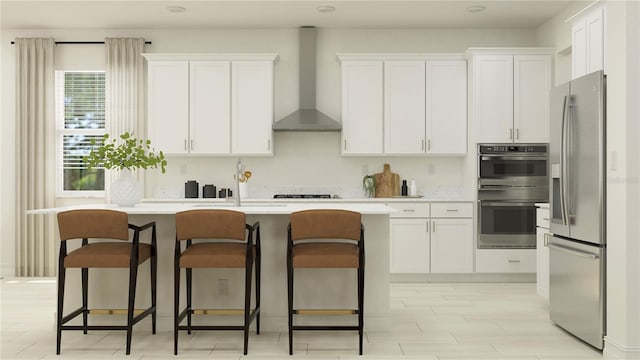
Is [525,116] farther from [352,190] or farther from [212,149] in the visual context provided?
[212,149]

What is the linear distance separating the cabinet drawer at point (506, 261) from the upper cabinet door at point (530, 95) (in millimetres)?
1283

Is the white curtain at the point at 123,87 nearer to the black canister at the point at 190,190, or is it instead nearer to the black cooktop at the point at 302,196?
the black canister at the point at 190,190

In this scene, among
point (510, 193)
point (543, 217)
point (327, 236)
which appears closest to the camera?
point (327, 236)

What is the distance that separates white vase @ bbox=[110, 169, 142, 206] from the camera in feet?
14.5

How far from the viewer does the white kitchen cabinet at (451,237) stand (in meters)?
6.55

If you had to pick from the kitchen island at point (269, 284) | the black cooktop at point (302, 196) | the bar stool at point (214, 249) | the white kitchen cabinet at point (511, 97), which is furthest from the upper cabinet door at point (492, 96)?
the bar stool at point (214, 249)

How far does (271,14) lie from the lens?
6504 millimetres

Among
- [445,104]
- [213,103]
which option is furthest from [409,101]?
[213,103]

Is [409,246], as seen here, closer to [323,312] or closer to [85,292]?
[323,312]

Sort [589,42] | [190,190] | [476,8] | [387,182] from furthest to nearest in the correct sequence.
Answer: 1. [387,182]
2. [190,190]
3. [476,8]
4. [589,42]

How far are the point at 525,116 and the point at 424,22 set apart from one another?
5.25 feet

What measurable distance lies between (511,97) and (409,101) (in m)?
1.14

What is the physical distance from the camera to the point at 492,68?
6562 millimetres

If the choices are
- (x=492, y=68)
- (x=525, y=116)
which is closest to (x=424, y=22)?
(x=492, y=68)
